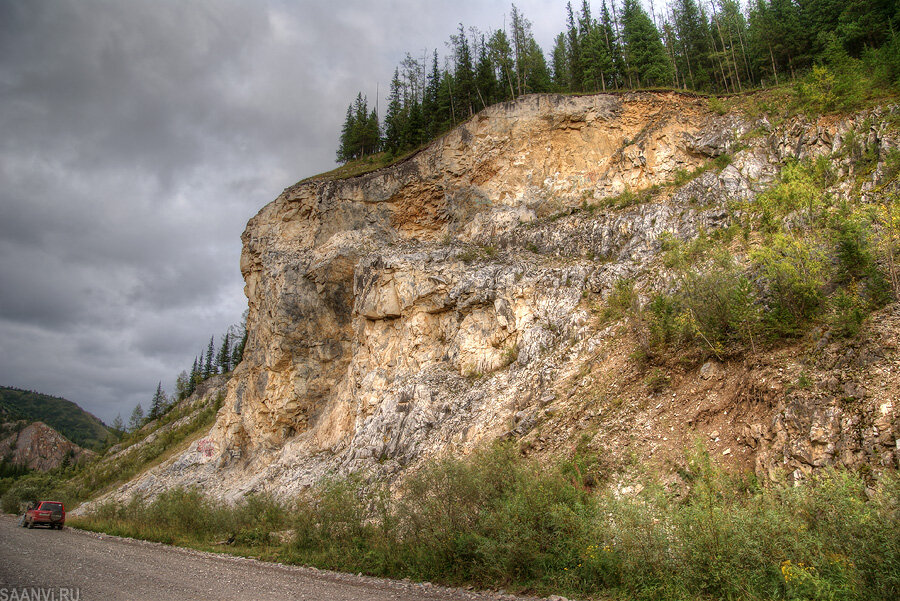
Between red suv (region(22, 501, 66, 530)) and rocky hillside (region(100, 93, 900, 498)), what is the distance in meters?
8.51

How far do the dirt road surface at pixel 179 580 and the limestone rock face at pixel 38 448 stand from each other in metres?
90.0

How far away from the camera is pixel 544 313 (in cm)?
2219

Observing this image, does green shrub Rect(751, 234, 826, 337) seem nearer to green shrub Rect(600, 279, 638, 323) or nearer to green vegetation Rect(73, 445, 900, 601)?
green vegetation Rect(73, 445, 900, 601)

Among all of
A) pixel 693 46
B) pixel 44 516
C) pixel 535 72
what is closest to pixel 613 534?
pixel 44 516

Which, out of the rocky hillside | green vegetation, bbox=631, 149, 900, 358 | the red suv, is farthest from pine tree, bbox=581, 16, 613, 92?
the red suv

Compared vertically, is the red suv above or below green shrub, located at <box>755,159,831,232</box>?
below

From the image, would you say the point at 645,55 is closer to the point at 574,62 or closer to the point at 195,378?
the point at 574,62

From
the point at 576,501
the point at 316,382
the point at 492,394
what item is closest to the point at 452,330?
→ the point at 492,394

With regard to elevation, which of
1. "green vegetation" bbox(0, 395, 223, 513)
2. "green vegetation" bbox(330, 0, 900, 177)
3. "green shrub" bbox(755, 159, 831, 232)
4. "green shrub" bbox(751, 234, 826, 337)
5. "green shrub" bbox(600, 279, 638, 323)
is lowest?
"green vegetation" bbox(0, 395, 223, 513)

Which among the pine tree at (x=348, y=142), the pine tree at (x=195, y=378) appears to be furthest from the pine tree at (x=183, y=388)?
the pine tree at (x=348, y=142)

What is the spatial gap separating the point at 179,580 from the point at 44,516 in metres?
19.6

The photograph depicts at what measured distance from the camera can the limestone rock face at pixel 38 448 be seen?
8264 centimetres

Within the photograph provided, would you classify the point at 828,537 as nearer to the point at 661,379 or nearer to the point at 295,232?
the point at 661,379

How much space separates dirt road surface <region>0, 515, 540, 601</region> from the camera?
9414 mm
